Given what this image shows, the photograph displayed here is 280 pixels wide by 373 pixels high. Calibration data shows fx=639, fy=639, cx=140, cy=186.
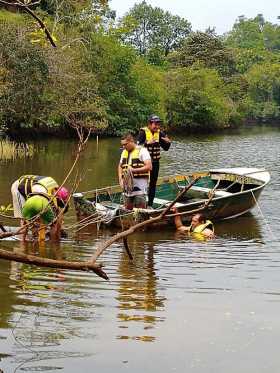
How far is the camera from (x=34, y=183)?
29.9 ft

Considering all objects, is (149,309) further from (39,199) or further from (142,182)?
(142,182)

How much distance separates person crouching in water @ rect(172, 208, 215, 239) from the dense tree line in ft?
10.4

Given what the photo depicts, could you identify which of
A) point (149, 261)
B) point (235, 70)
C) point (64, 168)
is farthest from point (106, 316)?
point (235, 70)

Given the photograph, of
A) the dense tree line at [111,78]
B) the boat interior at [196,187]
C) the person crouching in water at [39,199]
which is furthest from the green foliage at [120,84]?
the person crouching in water at [39,199]

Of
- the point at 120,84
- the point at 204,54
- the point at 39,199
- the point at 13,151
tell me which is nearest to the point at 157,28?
the point at 204,54

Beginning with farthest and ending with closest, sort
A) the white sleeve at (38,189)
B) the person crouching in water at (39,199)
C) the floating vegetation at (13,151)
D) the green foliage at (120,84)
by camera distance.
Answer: the green foliage at (120,84)
the floating vegetation at (13,151)
the white sleeve at (38,189)
the person crouching in water at (39,199)

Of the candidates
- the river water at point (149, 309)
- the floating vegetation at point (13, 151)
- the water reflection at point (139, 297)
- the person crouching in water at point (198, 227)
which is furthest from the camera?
the floating vegetation at point (13, 151)

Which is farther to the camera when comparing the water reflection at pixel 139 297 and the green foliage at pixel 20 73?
the green foliage at pixel 20 73

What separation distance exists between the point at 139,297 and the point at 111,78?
3551 centimetres

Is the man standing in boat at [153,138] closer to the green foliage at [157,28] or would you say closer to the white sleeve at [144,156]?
the white sleeve at [144,156]

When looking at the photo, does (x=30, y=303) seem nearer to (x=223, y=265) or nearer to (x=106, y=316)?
(x=106, y=316)

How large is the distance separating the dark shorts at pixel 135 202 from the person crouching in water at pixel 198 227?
64 cm

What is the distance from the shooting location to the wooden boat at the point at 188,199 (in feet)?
35.9

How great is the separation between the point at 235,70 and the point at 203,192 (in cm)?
5587
